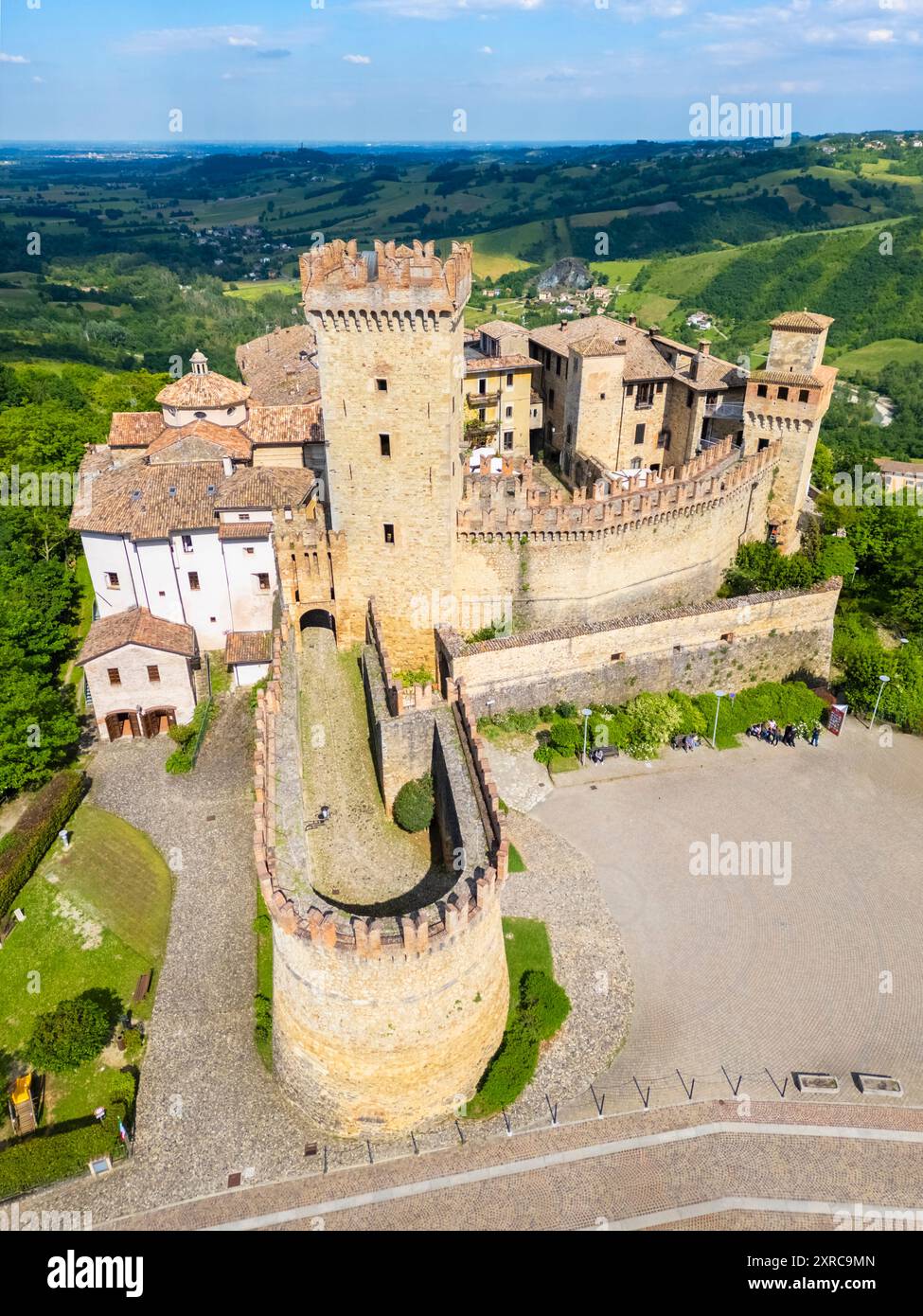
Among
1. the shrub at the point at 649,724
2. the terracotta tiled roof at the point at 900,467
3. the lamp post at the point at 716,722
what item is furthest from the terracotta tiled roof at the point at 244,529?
the terracotta tiled roof at the point at 900,467

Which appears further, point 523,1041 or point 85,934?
point 85,934

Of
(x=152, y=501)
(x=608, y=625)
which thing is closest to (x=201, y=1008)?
A: (x=608, y=625)

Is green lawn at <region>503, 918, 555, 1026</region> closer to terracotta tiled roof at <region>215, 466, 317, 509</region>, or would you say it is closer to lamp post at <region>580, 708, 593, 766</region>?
lamp post at <region>580, 708, 593, 766</region>

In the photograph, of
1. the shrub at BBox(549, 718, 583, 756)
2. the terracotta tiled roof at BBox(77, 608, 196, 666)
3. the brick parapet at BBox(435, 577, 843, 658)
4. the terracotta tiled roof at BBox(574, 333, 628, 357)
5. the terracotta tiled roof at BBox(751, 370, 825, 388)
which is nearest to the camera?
the brick parapet at BBox(435, 577, 843, 658)

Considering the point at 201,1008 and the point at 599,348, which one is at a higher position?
the point at 599,348

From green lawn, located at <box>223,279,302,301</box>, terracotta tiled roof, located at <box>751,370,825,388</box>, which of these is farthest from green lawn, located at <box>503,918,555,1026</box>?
green lawn, located at <box>223,279,302,301</box>

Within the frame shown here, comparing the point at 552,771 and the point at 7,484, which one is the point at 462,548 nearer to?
the point at 552,771

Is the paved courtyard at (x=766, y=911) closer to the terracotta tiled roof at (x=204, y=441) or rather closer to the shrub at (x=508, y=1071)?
the shrub at (x=508, y=1071)

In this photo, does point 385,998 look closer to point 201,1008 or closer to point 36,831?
point 201,1008

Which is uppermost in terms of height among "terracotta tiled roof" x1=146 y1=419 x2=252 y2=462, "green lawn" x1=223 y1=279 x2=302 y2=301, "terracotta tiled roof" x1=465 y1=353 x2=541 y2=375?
"green lawn" x1=223 y1=279 x2=302 y2=301
